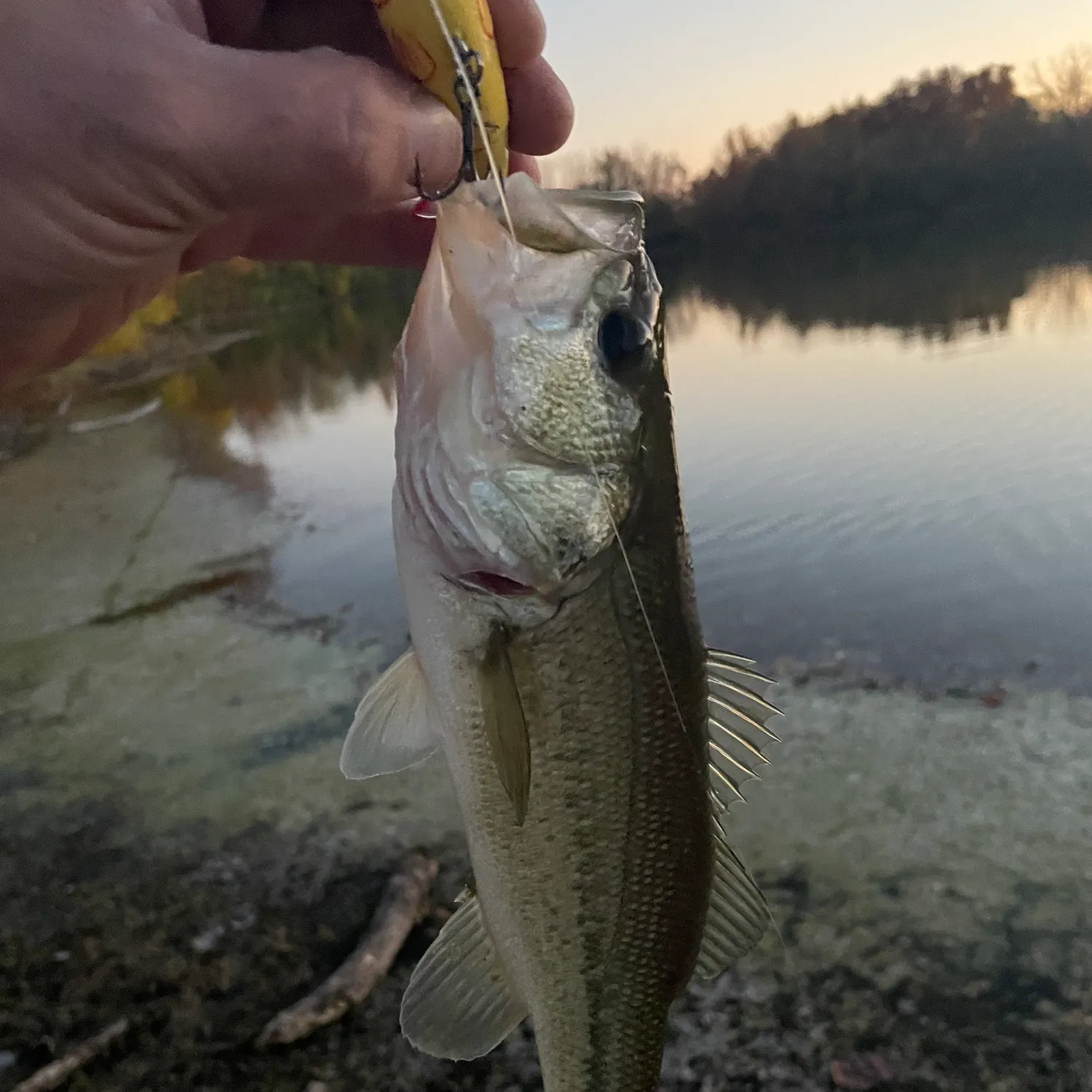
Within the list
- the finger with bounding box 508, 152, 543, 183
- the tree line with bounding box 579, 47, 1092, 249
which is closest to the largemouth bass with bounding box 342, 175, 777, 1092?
the finger with bounding box 508, 152, 543, 183

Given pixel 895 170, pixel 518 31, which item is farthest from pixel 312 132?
pixel 895 170

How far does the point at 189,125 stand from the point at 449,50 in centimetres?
49

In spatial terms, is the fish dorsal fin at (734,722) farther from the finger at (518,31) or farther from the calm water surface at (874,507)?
the calm water surface at (874,507)

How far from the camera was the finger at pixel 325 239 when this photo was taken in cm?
269

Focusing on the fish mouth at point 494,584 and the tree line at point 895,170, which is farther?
the tree line at point 895,170

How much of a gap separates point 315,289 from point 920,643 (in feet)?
180

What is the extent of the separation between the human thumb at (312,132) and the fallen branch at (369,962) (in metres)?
2.75

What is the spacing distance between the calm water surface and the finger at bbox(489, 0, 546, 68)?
454cm

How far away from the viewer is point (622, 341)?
4.95ft

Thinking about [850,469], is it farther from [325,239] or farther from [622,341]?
[622,341]

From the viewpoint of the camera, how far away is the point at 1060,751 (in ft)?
14.9

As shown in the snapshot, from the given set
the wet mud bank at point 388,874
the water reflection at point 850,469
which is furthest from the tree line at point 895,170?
the wet mud bank at point 388,874

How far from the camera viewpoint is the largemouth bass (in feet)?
4.84

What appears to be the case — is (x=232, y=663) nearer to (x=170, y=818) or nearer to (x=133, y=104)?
(x=170, y=818)
